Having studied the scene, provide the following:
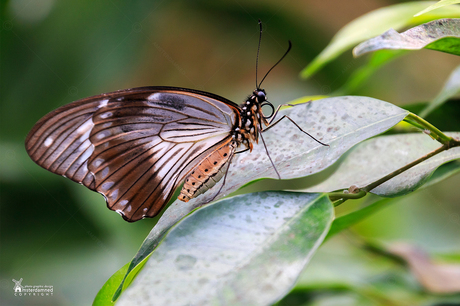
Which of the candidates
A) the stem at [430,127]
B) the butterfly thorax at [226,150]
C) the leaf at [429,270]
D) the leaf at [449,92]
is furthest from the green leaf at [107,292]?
the leaf at [429,270]

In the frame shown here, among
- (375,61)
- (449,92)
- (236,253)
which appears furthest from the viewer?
(375,61)

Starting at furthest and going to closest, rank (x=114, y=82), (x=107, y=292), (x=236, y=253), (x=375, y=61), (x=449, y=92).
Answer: (x=114, y=82) → (x=375, y=61) → (x=449, y=92) → (x=107, y=292) → (x=236, y=253)

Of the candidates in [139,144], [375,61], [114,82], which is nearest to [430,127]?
[375,61]

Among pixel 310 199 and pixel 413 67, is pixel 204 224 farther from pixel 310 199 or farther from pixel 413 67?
pixel 413 67

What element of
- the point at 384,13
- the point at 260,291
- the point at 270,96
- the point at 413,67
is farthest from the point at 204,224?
the point at 413,67

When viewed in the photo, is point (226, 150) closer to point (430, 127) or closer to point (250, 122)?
point (250, 122)

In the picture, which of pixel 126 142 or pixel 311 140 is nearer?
pixel 311 140

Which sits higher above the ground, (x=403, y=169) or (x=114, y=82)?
(x=114, y=82)
